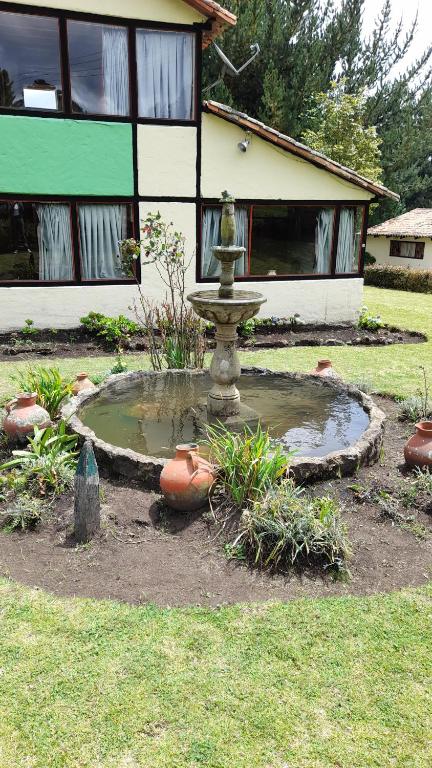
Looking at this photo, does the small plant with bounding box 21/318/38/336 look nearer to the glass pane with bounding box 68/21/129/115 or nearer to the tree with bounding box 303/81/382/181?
the glass pane with bounding box 68/21/129/115

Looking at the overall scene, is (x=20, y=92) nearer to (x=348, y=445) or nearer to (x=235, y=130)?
(x=235, y=130)

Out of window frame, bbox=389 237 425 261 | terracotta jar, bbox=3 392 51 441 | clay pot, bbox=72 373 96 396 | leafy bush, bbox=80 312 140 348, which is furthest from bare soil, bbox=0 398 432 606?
window frame, bbox=389 237 425 261

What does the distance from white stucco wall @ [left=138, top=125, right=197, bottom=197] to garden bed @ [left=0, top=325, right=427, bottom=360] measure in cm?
338

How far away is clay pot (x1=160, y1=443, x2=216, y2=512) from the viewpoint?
4.81m

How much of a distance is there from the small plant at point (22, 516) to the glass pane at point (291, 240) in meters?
10.4

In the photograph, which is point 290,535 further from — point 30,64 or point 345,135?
point 345,135

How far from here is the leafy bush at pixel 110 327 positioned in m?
11.9

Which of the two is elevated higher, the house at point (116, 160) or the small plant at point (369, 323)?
the house at point (116, 160)

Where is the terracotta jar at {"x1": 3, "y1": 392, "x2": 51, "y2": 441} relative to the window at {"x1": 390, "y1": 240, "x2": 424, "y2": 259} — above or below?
below

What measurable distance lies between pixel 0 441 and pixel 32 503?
174 cm

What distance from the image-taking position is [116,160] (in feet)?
39.8

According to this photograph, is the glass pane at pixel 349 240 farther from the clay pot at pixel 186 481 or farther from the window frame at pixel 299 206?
the clay pot at pixel 186 481

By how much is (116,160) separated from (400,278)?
56.3 ft

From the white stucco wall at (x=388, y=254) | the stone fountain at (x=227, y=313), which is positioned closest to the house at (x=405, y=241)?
the white stucco wall at (x=388, y=254)
